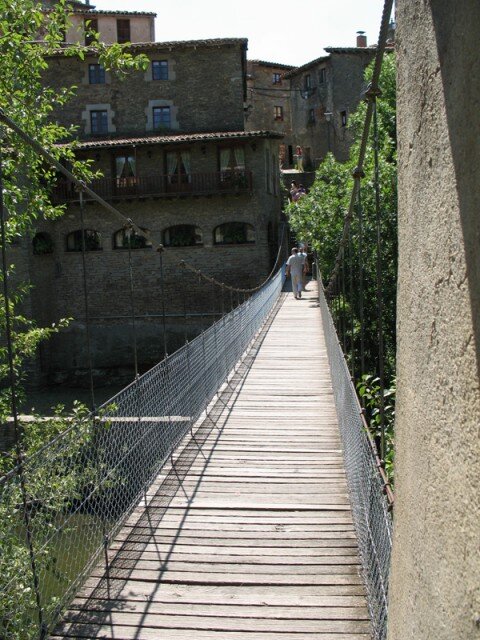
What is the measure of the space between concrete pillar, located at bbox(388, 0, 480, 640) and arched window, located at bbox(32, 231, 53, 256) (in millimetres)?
23551

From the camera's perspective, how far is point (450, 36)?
1.10 m

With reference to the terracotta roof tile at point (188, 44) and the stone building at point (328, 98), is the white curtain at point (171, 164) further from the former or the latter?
the stone building at point (328, 98)

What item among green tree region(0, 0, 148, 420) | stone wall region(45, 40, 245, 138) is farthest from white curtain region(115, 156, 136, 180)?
green tree region(0, 0, 148, 420)

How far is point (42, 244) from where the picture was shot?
24234mm

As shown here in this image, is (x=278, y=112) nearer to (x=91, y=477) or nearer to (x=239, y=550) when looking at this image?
(x=91, y=477)

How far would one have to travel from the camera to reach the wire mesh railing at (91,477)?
316 cm

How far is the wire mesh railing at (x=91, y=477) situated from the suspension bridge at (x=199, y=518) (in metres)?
0.02

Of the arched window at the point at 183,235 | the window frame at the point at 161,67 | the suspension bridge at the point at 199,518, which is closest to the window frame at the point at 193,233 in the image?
the arched window at the point at 183,235

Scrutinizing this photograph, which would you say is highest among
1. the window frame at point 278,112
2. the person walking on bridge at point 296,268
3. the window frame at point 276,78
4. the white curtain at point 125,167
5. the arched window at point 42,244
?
the window frame at point 276,78

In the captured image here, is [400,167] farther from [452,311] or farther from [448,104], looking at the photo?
[452,311]

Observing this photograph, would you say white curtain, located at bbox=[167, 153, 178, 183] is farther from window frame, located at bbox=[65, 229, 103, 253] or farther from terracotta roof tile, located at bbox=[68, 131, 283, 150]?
window frame, located at bbox=[65, 229, 103, 253]

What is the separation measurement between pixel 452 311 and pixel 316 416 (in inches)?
221

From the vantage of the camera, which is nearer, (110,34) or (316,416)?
(316,416)

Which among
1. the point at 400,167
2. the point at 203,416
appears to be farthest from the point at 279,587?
the point at 203,416
